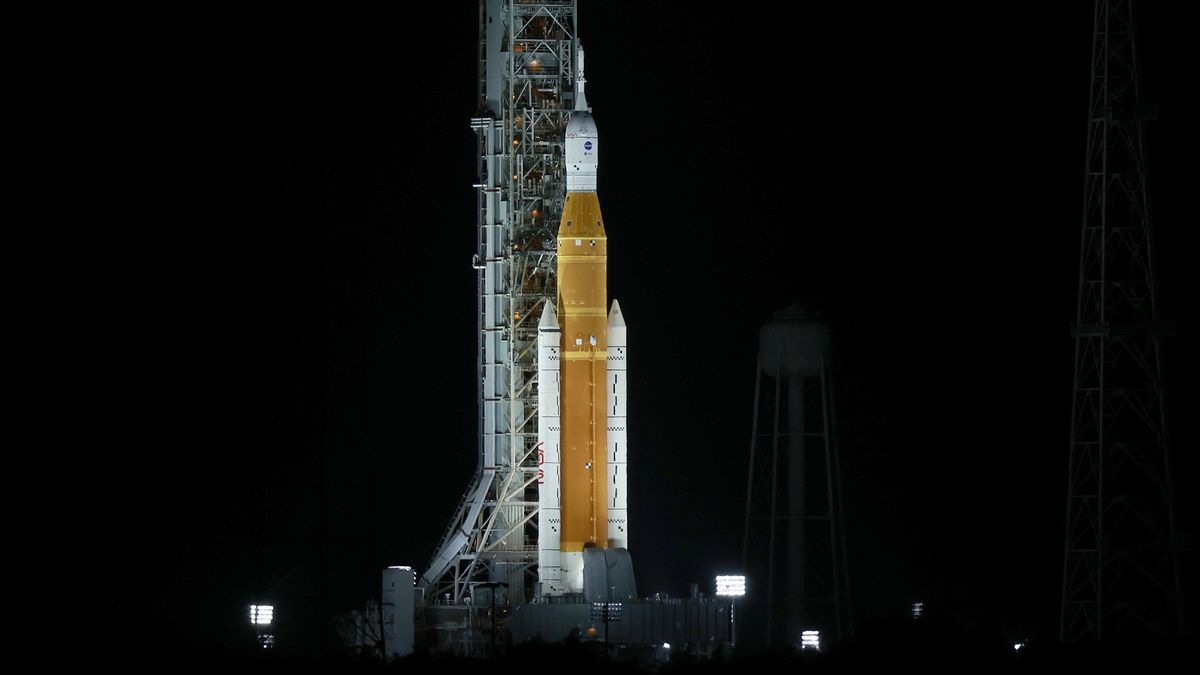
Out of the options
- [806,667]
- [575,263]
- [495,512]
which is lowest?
[806,667]

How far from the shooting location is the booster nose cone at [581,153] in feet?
187

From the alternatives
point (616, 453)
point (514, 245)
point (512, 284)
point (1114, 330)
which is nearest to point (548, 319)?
point (512, 284)

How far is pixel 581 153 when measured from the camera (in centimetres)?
5709

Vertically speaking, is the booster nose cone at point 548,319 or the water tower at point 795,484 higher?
the booster nose cone at point 548,319

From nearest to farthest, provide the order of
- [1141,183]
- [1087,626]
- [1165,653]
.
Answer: [1165,653], [1141,183], [1087,626]

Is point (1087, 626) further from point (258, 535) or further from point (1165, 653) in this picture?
point (258, 535)

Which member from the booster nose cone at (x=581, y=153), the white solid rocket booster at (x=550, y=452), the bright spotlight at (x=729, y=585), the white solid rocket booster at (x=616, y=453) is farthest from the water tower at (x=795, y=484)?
the booster nose cone at (x=581, y=153)

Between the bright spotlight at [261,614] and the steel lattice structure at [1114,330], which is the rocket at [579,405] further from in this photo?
the steel lattice structure at [1114,330]

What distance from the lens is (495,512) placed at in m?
59.0

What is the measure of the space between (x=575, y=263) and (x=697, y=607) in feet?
21.9

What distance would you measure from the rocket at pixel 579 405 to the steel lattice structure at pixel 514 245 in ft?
6.57

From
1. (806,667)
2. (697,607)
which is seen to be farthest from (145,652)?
(697,607)

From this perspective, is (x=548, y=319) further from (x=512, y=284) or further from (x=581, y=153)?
(x=581, y=153)

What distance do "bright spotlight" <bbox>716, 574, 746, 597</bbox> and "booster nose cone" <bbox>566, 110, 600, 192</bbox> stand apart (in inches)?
298
